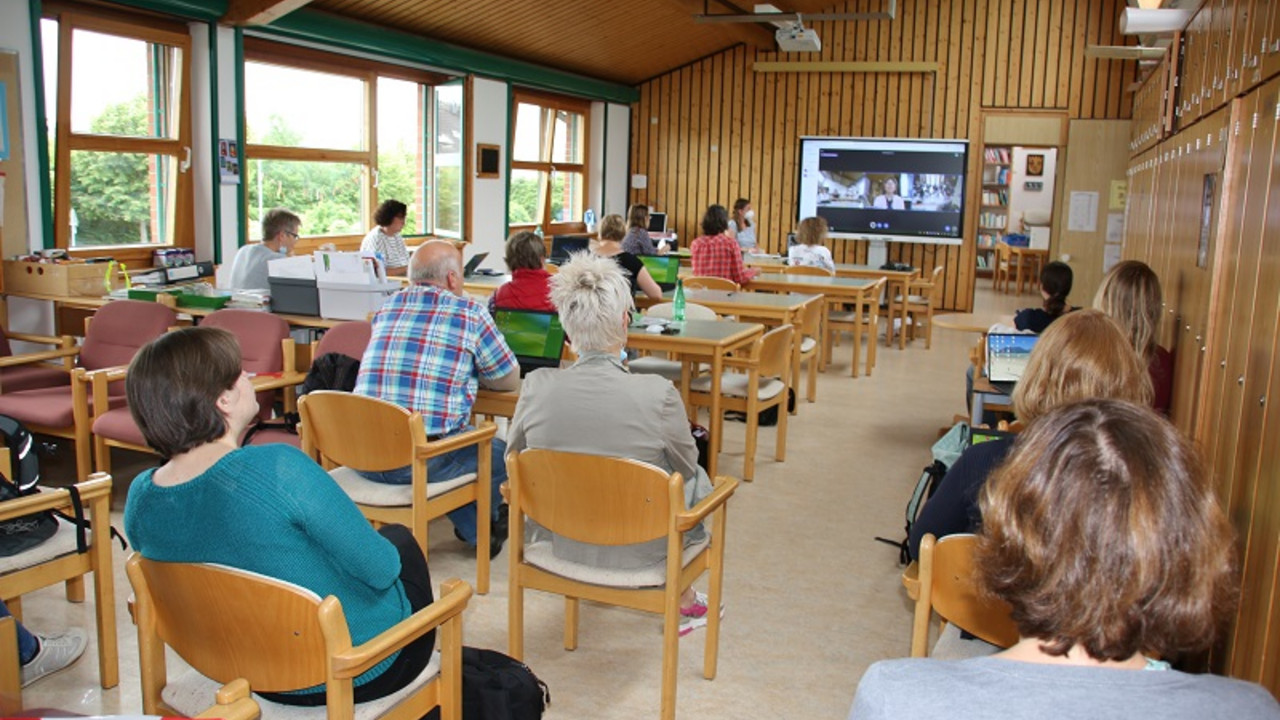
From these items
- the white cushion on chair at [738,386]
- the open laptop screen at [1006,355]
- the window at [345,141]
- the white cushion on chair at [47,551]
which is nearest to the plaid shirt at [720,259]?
the white cushion on chair at [738,386]

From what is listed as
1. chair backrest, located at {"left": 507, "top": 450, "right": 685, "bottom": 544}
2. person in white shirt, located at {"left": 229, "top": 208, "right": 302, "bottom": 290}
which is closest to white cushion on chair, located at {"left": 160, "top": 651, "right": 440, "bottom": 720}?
chair backrest, located at {"left": 507, "top": 450, "right": 685, "bottom": 544}

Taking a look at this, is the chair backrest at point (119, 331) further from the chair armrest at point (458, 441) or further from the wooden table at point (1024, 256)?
the wooden table at point (1024, 256)

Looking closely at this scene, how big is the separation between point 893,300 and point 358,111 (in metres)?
5.19

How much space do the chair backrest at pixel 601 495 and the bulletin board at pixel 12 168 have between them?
4852mm

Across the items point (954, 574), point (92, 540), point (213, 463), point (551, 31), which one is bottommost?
point (92, 540)

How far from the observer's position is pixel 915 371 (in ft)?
28.7

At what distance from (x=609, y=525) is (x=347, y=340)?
2.11 meters

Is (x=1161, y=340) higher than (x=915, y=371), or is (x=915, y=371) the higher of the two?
(x=1161, y=340)

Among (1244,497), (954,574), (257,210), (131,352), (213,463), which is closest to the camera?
(213,463)

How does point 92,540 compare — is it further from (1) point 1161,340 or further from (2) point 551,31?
(2) point 551,31

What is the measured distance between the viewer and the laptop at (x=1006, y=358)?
13.0 feet

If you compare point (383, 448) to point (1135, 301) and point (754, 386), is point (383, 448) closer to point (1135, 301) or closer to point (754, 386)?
point (754, 386)

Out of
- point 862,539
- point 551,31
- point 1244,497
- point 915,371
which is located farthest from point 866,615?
point 551,31

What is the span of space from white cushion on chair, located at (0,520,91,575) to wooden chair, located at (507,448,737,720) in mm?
1212
